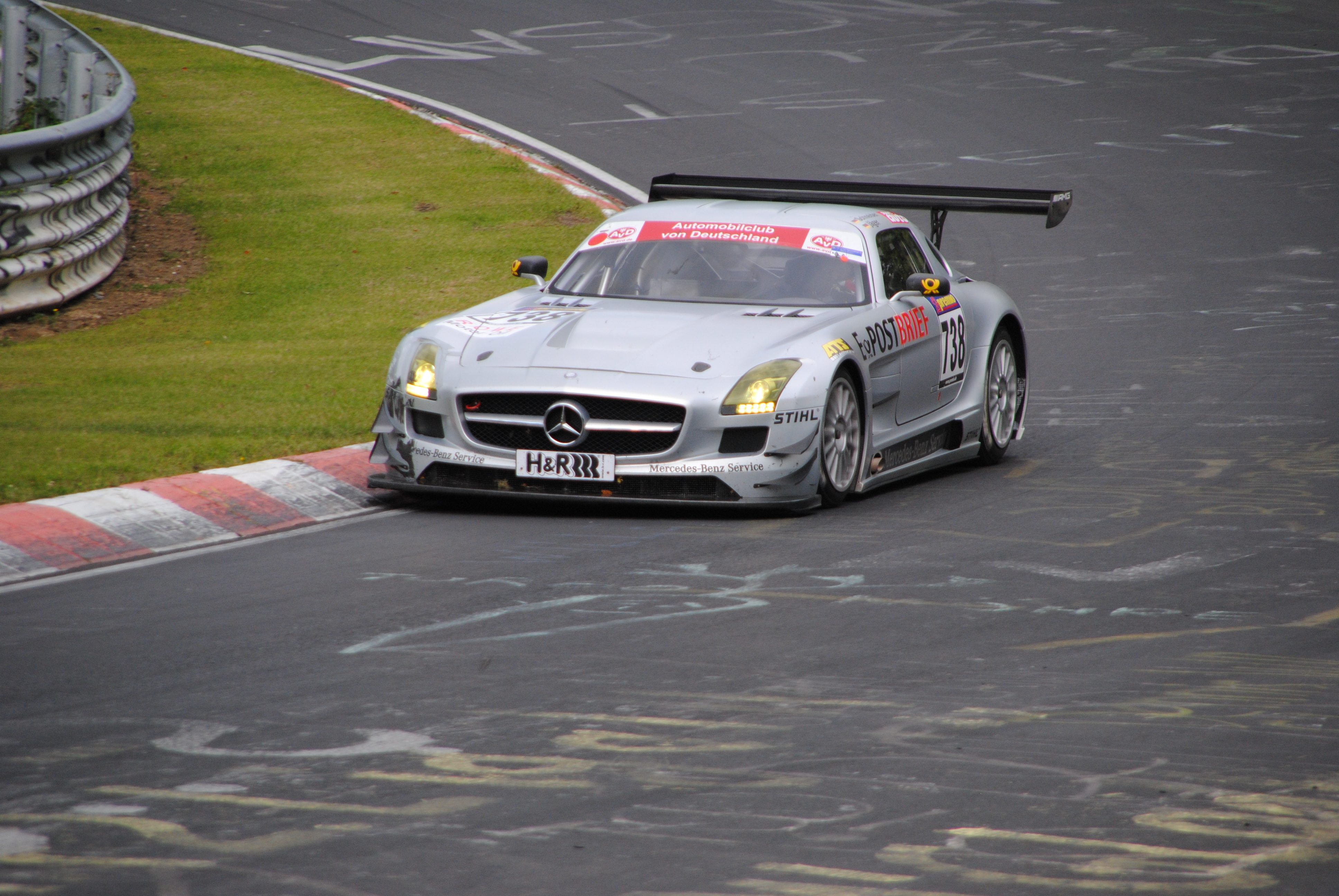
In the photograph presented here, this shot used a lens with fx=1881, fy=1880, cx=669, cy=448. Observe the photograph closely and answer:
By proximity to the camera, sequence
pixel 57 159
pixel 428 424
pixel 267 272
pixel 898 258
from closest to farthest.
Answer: pixel 428 424, pixel 898 258, pixel 57 159, pixel 267 272

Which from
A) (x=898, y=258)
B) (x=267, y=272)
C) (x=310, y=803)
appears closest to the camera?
(x=310, y=803)

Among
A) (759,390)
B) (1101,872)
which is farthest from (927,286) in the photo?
(1101,872)

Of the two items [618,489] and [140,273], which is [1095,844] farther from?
[140,273]

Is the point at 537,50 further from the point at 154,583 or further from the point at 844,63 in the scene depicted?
the point at 154,583

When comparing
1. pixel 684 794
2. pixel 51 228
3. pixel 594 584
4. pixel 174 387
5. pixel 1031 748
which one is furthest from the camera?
pixel 51 228

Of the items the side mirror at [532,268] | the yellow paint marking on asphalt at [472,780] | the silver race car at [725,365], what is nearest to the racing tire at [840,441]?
the silver race car at [725,365]

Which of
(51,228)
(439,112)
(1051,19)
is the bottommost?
(51,228)

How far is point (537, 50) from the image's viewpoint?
26953mm

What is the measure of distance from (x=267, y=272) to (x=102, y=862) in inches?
462

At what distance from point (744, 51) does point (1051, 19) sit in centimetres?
574

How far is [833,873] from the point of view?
412 cm

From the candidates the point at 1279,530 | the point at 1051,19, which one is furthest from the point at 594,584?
the point at 1051,19

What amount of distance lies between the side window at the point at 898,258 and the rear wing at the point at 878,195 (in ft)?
0.55

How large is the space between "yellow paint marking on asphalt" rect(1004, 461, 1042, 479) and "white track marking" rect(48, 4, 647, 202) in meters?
8.61
